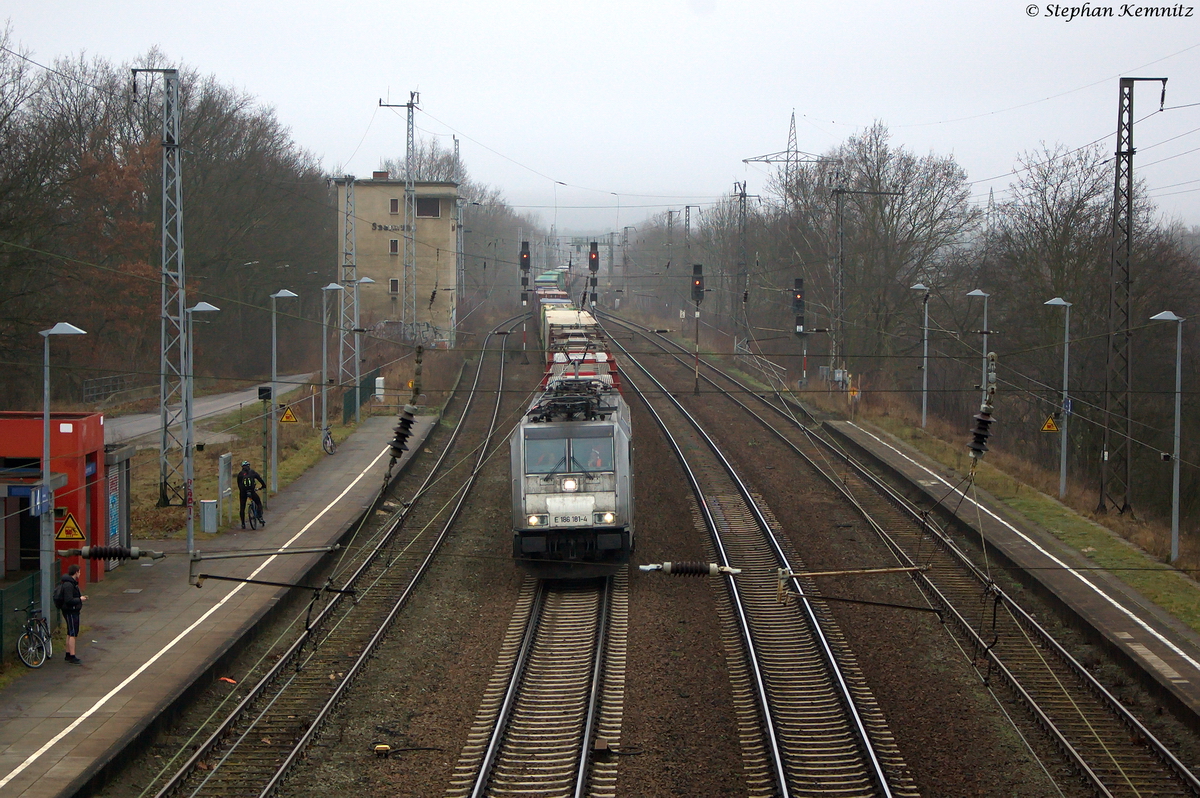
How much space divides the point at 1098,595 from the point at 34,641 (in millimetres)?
16136

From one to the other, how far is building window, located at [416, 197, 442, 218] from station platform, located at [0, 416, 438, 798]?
118 feet

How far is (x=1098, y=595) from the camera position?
17.5m

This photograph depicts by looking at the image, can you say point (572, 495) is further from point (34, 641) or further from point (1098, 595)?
point (1098, 595)

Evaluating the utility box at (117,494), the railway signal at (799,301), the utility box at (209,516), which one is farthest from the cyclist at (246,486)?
the railway signal at (799,301)

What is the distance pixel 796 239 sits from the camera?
→ 55688mm

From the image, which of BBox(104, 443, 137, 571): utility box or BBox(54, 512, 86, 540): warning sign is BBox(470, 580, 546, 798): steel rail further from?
BBox(104, 443, 137, 571): utility box

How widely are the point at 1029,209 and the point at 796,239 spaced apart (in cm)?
1924

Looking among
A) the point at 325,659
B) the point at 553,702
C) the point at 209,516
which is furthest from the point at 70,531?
the point at 553,702

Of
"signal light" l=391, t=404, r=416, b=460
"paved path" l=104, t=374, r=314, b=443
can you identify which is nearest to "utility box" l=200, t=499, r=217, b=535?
"paved path" l=104, t=374, r=314, b=443

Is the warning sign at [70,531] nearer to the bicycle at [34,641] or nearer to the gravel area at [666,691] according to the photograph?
the bicycle at [34,641]

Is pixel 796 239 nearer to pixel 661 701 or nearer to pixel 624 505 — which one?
pixel 624 505

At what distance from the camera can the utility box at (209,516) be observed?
21453 millimetres

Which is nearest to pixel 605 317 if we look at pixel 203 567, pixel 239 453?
pixel 239 453

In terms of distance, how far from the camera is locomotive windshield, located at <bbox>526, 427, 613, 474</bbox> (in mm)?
17734
